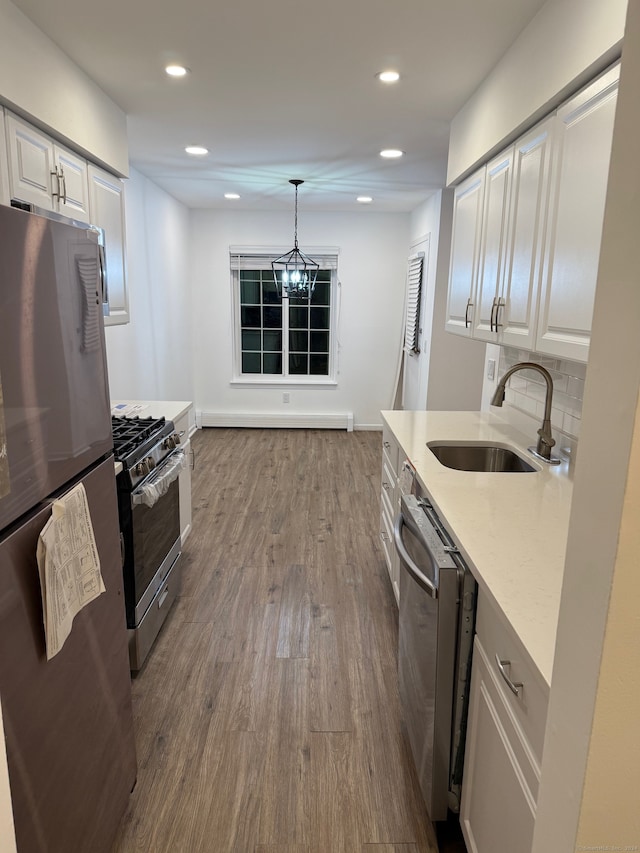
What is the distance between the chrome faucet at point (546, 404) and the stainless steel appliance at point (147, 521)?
1.46 metres

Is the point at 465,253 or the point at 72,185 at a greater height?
the point at 72,185

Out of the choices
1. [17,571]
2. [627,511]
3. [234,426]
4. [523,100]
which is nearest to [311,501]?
[234,426]

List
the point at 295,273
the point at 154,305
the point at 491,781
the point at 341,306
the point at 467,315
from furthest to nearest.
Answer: the point at 341,306 < the point at 295,273 < the point at 154,305 < the point at 467,315 < the point at 491,781

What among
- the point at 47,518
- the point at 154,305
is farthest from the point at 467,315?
the point at 154,305

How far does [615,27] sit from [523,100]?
0.62 metres

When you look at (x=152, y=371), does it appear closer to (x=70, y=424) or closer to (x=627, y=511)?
(x=70, y=424)

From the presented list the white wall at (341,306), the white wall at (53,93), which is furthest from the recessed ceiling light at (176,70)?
the white wall at (341,306)

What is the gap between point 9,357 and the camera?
38.9 inches

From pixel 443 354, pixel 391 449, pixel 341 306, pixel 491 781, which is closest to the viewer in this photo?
pixel 491 781

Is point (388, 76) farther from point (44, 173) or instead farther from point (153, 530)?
point (153, 530)

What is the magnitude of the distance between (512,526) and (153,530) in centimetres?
157

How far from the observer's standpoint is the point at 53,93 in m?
2.23

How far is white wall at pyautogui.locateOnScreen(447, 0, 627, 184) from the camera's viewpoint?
59.6 inches

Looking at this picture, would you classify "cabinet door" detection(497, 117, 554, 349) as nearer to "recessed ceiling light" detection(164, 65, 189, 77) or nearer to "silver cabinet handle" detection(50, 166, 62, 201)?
"recessed ceiling light" detection(164, 65, 189, 77)
